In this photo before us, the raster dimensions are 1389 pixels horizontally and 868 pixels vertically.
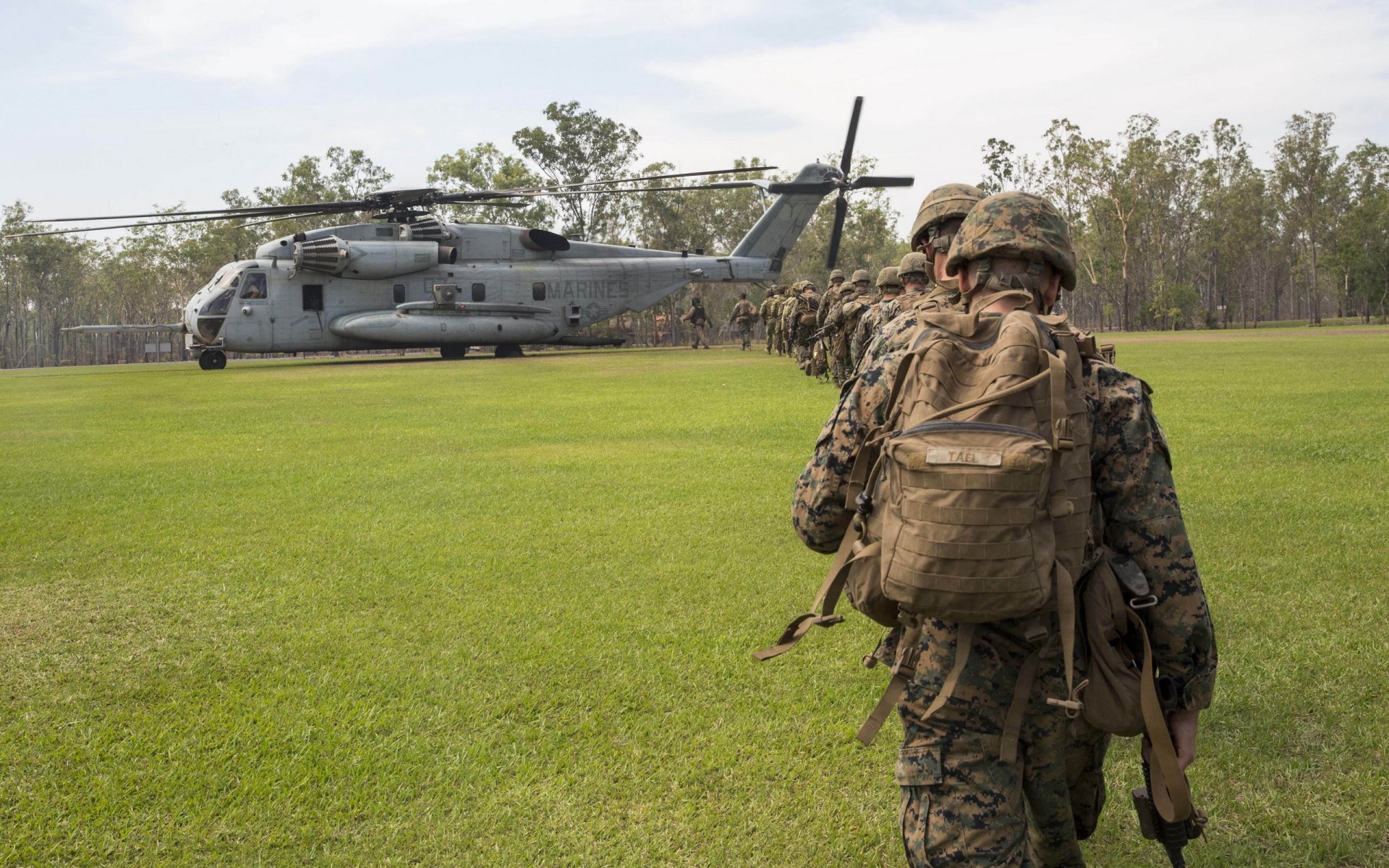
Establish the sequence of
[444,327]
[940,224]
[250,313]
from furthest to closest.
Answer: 1. [444,327]
2. [250,313]
3. [940,224]

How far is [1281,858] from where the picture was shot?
3051 millimetres

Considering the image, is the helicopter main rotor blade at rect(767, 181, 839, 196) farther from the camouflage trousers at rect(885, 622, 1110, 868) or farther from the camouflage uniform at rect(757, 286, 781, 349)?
the camouflage trousers at rect(885, 622, 1110, 868)

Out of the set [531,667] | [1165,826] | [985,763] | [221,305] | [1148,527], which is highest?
[221,305]

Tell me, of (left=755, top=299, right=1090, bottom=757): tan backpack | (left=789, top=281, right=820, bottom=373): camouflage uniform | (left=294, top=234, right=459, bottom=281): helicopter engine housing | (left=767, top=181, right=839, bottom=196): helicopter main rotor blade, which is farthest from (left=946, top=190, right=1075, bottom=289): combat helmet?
(left=767, top=181, right=839, bottom=196): helicopter main rotor blade

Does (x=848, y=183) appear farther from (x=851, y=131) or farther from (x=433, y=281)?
(x=433, y=281)

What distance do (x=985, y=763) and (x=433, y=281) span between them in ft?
89.5

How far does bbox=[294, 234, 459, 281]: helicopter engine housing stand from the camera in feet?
85.7

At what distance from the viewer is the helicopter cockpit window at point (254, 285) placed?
1040 inches

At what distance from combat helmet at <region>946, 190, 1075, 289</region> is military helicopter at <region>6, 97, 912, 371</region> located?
2131 cm

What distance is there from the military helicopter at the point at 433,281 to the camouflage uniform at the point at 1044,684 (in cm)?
2159

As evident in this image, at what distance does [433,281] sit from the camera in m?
28.2

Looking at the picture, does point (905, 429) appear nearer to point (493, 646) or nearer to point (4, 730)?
point (493, 646)

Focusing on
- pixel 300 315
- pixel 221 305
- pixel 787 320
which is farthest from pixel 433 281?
pixel 787 320

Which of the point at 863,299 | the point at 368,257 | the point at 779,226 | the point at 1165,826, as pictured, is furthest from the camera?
the point at 779,226
